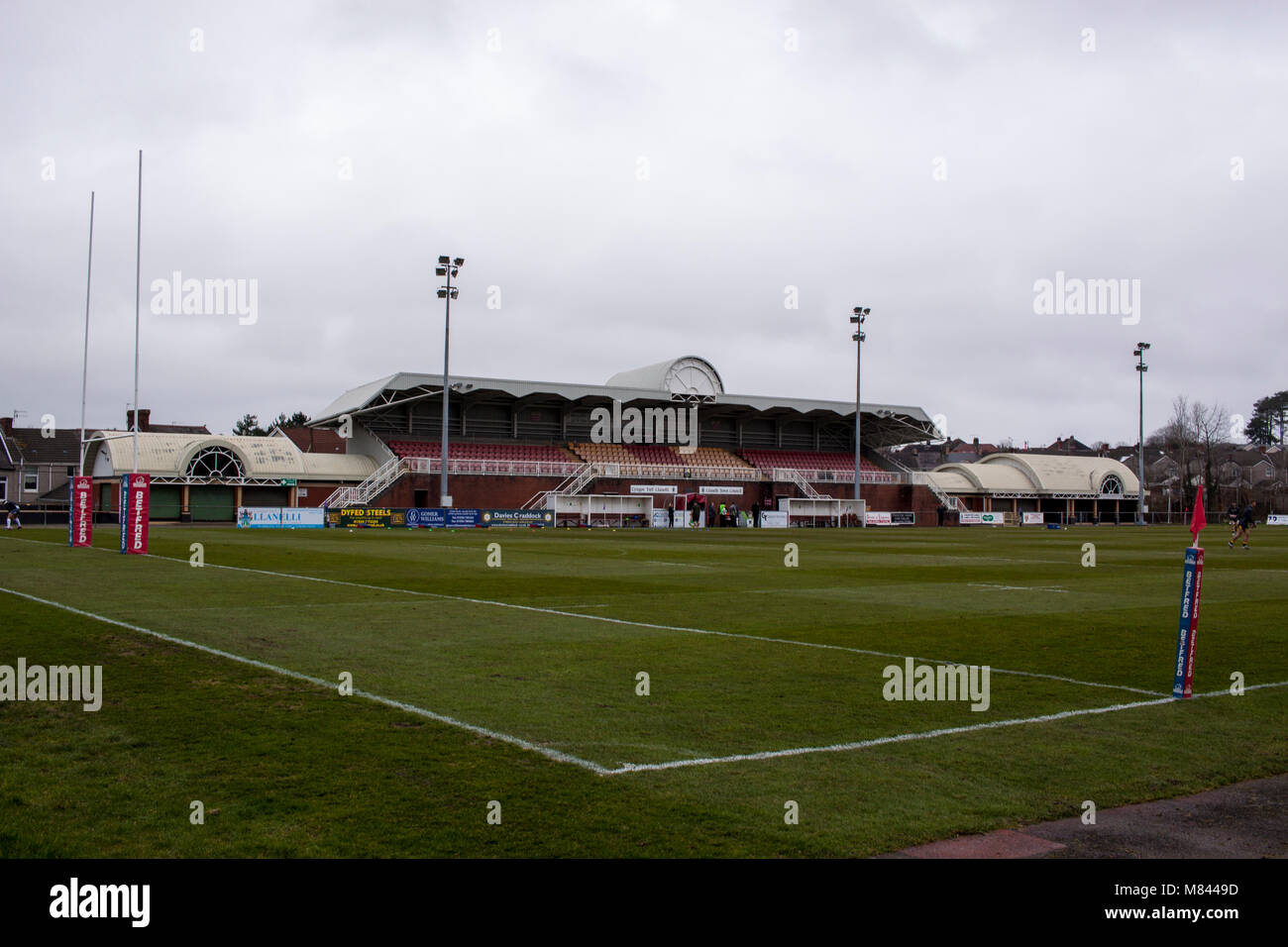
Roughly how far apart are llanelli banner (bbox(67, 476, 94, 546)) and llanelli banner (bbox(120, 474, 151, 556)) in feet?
14.4

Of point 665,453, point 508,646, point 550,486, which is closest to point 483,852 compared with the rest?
point 508,646

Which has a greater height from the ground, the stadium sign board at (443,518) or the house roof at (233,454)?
the house roof at (233,454)

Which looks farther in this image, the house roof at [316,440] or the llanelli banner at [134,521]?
the house roof at [316,440]

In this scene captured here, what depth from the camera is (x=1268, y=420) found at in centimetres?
16112

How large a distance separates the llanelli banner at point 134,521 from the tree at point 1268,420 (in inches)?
6609

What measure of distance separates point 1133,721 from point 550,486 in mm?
67649

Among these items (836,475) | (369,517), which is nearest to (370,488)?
(369,517)

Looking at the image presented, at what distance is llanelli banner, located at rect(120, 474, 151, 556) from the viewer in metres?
31.8

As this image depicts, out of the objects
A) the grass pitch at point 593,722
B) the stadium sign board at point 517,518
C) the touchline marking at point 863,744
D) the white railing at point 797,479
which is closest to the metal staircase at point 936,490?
the white railing at point 797,479

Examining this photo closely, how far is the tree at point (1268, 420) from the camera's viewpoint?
520 ft

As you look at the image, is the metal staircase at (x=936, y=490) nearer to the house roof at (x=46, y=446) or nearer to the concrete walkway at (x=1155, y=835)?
the house roof at (x=46, y=446)

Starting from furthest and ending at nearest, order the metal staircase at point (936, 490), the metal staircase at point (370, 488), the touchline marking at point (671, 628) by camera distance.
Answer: the metal staircase at point (936, 490) < the metal staircase at point (370, 488) < the touchline marking at point (671, 628)

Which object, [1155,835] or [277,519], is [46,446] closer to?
[277,519]
